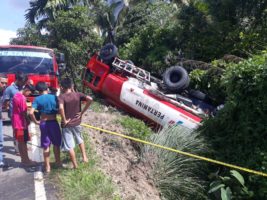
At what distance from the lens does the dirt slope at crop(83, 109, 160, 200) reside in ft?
23.0

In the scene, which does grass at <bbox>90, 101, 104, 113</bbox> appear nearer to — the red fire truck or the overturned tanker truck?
the overturned tanker truck

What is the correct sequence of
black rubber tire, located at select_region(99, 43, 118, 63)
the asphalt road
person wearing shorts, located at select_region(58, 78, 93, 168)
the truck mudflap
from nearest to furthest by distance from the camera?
1. the asphalt road
2. person wearing shorts, located at select_region(58, 78, 93, 168)
3. the truck mudflap
4. black rubber tire, located at select_region(99, 43, 118, 63)

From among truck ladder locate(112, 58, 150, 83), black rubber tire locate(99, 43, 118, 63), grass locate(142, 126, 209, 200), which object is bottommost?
grass locate(142, 126, 209, 200)

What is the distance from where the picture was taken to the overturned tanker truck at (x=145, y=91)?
39.9ft

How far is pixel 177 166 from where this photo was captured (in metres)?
8.48

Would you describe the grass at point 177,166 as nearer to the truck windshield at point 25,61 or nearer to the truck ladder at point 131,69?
the truck ladder at point 131,69

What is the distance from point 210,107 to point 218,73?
1.26 m

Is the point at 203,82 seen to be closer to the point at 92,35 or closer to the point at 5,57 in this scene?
the point at 5,57

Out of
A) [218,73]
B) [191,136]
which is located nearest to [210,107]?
[218,73]

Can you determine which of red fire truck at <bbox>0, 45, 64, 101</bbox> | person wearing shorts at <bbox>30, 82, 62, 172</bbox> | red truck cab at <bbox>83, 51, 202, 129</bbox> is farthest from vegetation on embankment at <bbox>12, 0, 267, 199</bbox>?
red fire truck at <bbox>0, 45, 64, 101</bbox>

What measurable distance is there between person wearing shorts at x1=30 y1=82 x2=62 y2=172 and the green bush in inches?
132

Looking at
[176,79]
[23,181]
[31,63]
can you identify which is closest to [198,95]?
[176,79]

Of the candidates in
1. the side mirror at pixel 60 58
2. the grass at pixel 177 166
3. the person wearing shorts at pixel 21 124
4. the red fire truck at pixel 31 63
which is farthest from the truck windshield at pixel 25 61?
the grass at pixel 177 166

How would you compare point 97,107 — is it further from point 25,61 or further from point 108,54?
point 25,61
